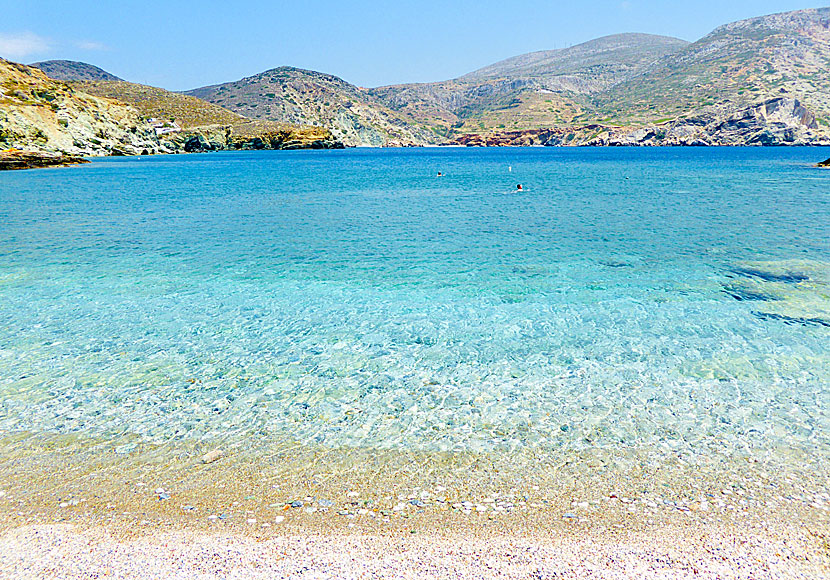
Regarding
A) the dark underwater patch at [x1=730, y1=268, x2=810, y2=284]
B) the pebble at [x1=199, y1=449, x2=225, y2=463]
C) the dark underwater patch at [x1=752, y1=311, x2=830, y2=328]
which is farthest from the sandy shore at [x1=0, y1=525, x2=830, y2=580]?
the dark underwater patch at [x1=730, y1=268, x2=810, y2=284]

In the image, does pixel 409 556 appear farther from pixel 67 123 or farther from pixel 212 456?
pixel 67 123

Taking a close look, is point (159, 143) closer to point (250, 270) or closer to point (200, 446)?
point (250, 270)

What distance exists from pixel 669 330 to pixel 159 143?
186078 mm

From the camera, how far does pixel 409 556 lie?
20.1 ft

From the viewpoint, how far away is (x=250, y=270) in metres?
21.2

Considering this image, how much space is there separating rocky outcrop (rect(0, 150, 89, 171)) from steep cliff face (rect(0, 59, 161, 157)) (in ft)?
40.7

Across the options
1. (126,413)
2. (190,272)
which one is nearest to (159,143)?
(190,272)

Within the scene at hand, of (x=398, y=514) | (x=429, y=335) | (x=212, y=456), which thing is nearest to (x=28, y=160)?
(x=429, y=335)

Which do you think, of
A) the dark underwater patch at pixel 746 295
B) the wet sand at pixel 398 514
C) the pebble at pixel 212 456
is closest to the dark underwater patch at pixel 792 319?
the dark underwater patch at pixel 746 295

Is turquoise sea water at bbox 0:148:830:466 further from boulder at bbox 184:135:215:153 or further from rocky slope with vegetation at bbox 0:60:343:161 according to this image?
boulder at bbox 184:135:215:153

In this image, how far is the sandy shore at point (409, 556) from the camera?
5.86 metres

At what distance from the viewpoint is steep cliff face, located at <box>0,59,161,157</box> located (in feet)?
346

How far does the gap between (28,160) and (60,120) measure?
4084cm

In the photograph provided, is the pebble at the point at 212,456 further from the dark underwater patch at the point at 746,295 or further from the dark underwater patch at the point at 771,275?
the dark underwater patch at the point at 771,275
